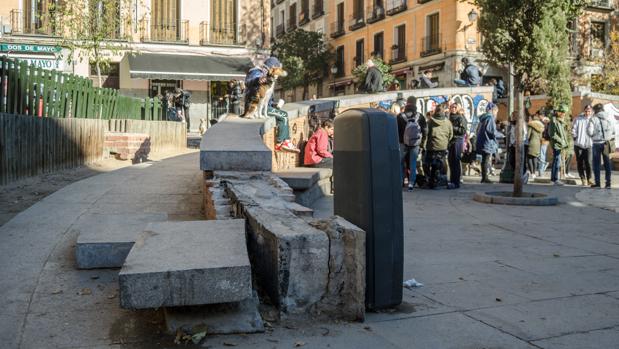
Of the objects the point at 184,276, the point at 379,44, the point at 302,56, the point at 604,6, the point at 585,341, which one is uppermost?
the point at 604,6

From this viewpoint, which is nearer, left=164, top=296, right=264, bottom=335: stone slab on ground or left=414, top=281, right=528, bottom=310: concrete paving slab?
left=164, top=296, right=264, bottom=335: stone slab on ground

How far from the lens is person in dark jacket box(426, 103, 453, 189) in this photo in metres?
11.7

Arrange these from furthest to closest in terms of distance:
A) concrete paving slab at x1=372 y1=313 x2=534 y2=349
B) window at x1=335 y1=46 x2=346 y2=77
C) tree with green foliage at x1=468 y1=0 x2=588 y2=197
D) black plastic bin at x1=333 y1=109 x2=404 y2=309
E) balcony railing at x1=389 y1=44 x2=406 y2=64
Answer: window at x1=335 y1=46 x2=346 y2=77 → balcony railing at x1=389 y1=44 x2=406 y2=64 → tree with green foliage at x1=468 y1=0 x2=588 y2=197 → black plastic bin at x1=333 y1=109 x2=404 y2=309 → concrete paving slab at x1=372 y1=313 x2=534 y2=349

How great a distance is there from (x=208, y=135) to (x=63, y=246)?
2610 mm

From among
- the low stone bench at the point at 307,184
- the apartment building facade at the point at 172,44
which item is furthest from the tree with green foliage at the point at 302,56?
the low stone bench at the point at 307,184

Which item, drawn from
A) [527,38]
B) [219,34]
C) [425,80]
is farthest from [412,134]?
[219,34]

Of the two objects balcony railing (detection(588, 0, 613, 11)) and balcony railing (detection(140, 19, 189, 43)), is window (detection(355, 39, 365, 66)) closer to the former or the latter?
balcony railing (detection(588, 0, 613, 11))

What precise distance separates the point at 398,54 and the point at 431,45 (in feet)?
12.4

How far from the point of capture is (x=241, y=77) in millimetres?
29250

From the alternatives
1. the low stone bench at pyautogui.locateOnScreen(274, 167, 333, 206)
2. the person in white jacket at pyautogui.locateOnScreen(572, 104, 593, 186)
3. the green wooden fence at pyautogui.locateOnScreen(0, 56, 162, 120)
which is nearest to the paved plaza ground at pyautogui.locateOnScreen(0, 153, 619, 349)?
the low stone bench at pyautogui.locateOnScreen(274, 167, 333, 206)

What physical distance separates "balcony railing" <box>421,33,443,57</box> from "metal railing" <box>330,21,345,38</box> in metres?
10.6

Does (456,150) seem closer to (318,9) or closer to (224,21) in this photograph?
(224,21)

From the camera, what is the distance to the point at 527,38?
9.62 m

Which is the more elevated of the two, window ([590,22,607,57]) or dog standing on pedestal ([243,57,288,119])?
window ([590,22,607,57])
